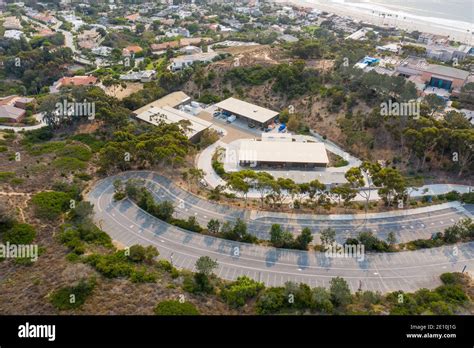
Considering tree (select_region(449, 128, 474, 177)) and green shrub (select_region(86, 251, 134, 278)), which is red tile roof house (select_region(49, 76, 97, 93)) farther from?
tree (select_region(449, 128, 474, 177))

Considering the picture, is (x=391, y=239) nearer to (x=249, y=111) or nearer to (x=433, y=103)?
(x=433, y=103)

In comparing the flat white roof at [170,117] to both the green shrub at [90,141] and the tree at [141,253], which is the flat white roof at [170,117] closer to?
the green shrub at [90,141]

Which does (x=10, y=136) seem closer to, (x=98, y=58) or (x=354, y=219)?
(x=98, y=58)

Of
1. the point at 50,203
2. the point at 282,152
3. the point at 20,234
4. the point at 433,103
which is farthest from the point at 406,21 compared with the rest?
the point at 20,234

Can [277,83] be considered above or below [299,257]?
above

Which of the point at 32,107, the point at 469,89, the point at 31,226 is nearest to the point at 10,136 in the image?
the point at 32,107

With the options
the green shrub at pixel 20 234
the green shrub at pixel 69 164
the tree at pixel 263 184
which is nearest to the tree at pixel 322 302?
the tree at pixel 263 184
